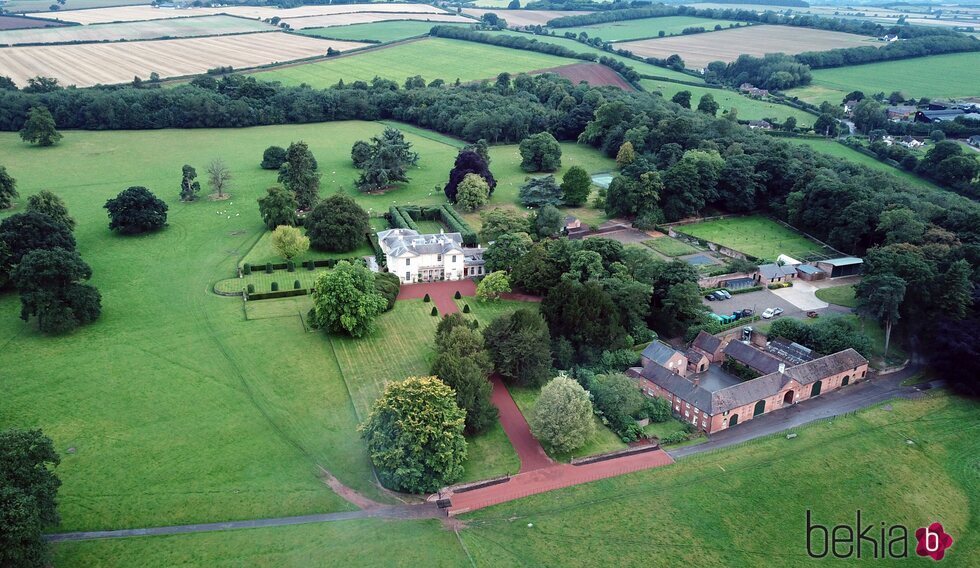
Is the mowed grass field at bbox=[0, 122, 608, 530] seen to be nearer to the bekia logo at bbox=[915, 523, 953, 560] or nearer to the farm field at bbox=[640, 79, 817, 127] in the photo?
the bekia logo at bbox=[915, 523, 953, 560]

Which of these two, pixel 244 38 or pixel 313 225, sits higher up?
pixel 244 38

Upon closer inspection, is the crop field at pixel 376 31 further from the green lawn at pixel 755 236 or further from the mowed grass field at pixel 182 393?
the green lawn at pixel 755 236

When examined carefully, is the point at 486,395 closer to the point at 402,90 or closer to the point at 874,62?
the point at 402,90

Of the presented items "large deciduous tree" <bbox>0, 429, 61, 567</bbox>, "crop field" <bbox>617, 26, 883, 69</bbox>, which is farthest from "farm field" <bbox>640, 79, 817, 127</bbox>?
"large deciduous tree" <bbox>0, 429, 61, 567</bbox>

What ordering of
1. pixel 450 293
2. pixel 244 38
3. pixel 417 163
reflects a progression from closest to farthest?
pixel 450 293 → pixel 417 163 → pixel 244 38

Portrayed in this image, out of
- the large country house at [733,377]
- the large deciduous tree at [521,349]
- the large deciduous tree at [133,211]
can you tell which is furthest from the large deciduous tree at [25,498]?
the large deciduous tree at [133,211]

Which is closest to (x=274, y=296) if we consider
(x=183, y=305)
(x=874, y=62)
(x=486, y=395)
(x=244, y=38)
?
(x=183, y=305)

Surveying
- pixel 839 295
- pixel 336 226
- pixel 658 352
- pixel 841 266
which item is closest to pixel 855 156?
pixel 841 266

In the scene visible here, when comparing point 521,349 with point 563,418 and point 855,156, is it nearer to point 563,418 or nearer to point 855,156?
point 563,418
